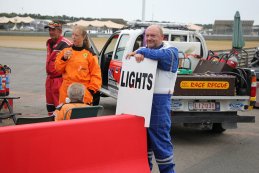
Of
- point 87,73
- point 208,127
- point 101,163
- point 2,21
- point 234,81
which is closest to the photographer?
point 101,163

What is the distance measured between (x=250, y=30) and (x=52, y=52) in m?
87.7

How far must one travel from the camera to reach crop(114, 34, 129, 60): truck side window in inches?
384

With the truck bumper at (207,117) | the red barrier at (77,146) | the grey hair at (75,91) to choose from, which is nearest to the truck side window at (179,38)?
the truck bumper at (207,117)

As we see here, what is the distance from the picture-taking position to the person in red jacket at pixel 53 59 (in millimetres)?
7531

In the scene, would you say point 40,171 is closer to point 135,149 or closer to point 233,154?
point 135,149

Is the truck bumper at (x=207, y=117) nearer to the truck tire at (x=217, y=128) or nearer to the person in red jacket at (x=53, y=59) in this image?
the truck tire at (x=217, y=128)

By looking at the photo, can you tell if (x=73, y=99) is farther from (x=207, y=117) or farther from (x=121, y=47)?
(x=121, y=47)

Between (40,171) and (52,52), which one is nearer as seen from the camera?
(40,171)

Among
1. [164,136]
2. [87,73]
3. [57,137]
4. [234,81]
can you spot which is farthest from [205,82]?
[57,137]

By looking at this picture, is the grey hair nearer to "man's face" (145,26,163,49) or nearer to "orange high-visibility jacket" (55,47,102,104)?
"man's face" (145,26,163,49)

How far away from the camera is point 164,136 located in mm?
5172

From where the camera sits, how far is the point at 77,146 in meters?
4.35

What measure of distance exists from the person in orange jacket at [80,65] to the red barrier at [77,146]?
1.88 metres

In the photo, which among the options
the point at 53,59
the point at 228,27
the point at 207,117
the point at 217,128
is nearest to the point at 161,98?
the point at 53,59
